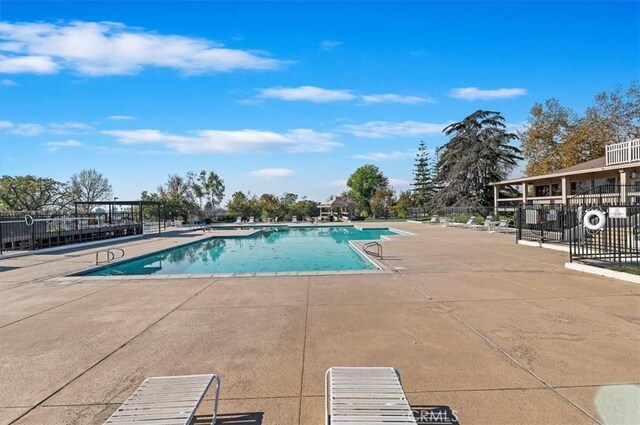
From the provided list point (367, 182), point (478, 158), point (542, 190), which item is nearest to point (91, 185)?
point (367, 182)

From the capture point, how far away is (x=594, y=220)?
9.22m

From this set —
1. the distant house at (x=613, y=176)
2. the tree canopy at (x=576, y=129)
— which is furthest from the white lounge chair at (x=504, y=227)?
the tree canopy at (x=576, y=129)

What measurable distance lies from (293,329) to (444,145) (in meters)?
39.3

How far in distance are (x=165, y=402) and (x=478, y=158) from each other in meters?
37.9

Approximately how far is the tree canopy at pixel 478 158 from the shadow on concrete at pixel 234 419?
1415 inches

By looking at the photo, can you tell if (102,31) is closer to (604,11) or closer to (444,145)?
(604,11)

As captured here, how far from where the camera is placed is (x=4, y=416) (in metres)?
2.87

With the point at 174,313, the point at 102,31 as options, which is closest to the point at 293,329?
the point at 174,313

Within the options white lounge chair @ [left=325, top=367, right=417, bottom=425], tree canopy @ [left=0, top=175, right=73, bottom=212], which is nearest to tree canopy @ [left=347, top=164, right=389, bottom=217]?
tree canopy @ [left=0, top=175, right=73, bottom=212]

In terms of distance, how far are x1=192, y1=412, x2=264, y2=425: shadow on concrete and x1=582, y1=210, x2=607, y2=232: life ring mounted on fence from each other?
9044mm

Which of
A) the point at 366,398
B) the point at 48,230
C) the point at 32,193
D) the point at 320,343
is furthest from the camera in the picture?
the point at 32,193

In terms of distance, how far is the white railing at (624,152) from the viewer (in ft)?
56.3

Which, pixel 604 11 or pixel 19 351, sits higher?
pixel 604 11

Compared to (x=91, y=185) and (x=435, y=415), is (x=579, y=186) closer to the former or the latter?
(x=435, y=415)
